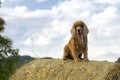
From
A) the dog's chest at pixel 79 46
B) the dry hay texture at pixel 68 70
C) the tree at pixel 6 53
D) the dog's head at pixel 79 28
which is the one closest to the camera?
the dry hay texture at pixel 68 70

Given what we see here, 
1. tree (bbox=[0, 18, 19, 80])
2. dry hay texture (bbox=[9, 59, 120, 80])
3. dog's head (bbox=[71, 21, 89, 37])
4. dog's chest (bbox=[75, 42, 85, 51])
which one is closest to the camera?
dry hay texture (bbox=[9, 59, 120, 80])

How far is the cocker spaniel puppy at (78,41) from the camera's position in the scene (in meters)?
10.6

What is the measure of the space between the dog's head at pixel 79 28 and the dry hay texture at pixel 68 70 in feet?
2.34

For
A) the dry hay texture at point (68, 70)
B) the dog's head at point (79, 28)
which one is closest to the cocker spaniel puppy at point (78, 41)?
the dog's head at point (79, 28)

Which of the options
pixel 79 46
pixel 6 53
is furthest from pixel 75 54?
pixel 6 53

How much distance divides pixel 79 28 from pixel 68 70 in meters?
1.06

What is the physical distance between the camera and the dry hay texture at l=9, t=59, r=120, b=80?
10.4m

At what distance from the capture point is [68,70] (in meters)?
10.9

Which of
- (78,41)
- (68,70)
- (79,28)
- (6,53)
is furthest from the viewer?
(6,53)

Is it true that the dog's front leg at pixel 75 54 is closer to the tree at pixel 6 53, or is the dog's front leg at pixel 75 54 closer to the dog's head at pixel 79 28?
the dog's head at pixel 79 28

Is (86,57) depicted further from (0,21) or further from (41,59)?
(0,21)

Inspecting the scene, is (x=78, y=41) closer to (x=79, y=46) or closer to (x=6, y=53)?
(x=79, y=46)

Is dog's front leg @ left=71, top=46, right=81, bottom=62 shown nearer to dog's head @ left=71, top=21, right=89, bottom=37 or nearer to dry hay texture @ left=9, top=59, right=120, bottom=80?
dry hay texture @ left=9, top=59, right=120, bottom=80

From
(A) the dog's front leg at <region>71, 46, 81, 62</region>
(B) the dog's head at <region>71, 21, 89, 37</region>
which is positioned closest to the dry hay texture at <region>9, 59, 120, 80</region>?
(A) the dog's front leg at <region>71, 46, 81, 62</region>
